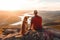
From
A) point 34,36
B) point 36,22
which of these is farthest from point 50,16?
point 34,36

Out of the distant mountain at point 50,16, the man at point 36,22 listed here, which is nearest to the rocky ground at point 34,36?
the man at point 36,22

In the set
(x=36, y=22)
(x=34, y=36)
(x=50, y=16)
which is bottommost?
(x=34, y=36)

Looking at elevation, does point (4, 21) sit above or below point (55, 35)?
above

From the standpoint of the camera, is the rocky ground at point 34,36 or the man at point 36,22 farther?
the man at point 36,22

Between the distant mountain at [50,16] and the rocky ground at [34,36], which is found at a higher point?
the distant mountain at [50,16]

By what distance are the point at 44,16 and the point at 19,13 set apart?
1.01m

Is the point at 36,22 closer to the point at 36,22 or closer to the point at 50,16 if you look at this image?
the point at 36,22

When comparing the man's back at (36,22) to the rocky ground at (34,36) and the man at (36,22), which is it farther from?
the rocky ground at (34,36)

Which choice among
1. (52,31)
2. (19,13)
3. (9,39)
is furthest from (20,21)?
(52,31)

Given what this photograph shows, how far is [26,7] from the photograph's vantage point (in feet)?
26.2

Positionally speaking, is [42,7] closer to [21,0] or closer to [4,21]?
[21,0]

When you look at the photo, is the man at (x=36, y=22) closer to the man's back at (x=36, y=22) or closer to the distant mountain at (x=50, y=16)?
the man's back at (x=36, y=22)

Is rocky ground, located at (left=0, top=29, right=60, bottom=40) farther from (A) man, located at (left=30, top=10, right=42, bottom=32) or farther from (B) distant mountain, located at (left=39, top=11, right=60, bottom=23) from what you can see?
(B) distant mountain, located at (left=39, top=11, right=60, bottom=23)

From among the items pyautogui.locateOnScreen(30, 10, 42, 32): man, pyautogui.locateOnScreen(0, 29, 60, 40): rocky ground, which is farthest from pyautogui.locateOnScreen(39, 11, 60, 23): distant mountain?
pyautogui.locateOnScreen(0, 29, 60, 40): rocky ground
